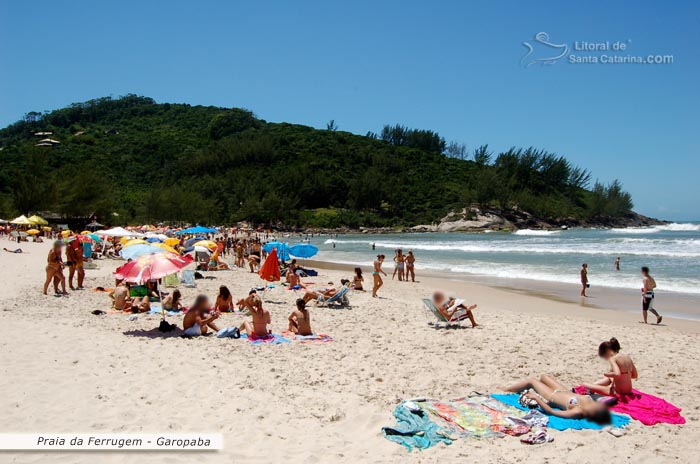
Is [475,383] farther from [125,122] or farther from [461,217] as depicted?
[125,122]

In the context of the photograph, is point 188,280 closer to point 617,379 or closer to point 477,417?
point 477,417

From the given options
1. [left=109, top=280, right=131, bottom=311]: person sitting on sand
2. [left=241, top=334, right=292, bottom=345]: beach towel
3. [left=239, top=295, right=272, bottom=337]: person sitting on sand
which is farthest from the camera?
[left=109, top=280, right=131, bottom=311]: person sitting on sand

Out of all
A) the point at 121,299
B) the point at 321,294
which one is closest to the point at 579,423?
the point at 321,294

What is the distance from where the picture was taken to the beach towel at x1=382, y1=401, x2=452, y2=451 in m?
4.63

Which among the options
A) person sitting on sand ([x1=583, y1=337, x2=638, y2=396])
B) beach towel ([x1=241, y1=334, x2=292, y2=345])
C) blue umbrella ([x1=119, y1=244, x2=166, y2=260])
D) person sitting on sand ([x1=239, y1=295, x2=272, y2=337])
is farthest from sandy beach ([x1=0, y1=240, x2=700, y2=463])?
blue umbrella ([x1=119, y1=244, x2=166, y2=260])

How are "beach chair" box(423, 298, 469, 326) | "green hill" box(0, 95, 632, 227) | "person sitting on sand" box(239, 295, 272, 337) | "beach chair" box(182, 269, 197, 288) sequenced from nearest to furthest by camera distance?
"person sitting on sand" box(239, 295, 272, 337), "beach chair" box(423, 298, 469, 326), "beach chair" box(182, 269, 197, 288), "green hill" box(0, 95, 632, 227)

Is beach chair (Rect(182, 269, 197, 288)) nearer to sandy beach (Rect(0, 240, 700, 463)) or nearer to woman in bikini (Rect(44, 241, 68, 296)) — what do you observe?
sandy beach (Rect(0, 240, 700, 463))

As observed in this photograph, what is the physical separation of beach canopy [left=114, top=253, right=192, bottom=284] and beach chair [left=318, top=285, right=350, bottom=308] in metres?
4.14

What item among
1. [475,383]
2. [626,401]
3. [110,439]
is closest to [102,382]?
[110,439]

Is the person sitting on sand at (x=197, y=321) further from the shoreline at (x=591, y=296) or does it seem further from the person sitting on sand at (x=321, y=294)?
the shoreline at (x=591, y=296)

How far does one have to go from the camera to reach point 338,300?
12398 mm

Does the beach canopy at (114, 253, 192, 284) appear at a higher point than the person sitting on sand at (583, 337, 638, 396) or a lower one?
higher
